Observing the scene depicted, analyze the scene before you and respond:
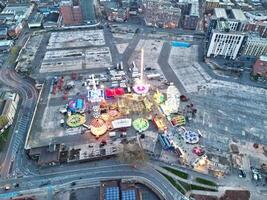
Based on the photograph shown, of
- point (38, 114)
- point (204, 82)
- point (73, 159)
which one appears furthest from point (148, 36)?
point (73, 159)

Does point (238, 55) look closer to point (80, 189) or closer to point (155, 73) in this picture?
point (155, 73)

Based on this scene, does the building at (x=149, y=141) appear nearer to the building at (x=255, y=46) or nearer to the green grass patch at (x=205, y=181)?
the green grass patch at (x=205, y=181)

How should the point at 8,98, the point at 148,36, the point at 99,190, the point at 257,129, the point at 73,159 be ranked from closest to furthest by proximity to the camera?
the point at 99,190 → the point at 73,159 → the point at 257,129 → the point at 8,98 → the point at 148,36

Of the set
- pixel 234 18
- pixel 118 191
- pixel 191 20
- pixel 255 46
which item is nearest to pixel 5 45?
pixel 118 191

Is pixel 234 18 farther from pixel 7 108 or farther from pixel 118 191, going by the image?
pixel 7 108

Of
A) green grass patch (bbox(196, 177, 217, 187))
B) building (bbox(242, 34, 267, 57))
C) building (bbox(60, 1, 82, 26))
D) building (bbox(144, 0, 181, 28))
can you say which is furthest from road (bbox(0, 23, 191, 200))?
building (bbox(144, 0, 181, 28))

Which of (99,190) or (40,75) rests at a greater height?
(40,75)
